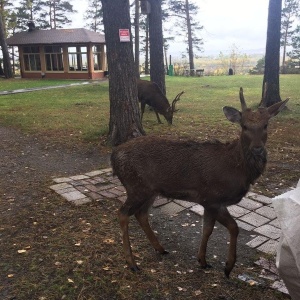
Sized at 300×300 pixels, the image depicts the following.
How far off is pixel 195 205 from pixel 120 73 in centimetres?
367

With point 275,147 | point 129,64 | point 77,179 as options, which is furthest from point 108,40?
point 275,147

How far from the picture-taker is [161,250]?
12.6 ft

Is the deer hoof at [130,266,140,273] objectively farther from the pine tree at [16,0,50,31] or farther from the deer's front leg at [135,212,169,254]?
the pine tree at [16,0,50,31]

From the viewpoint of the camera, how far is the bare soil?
3.24 meters

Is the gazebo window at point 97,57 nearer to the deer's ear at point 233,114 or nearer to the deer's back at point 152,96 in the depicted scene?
the deer's back at point 152,96

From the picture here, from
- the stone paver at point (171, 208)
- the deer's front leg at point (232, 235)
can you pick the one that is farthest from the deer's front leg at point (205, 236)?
the stone paver at point (171, 208)

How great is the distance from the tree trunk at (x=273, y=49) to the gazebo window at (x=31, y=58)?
24708 mm

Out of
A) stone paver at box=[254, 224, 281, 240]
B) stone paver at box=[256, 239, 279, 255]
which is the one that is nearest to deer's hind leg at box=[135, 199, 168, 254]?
stone paver at box=[256, 239, 279, 255]

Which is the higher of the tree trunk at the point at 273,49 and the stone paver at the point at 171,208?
the tree trunk at the point at 273,49

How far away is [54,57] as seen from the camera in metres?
31.4

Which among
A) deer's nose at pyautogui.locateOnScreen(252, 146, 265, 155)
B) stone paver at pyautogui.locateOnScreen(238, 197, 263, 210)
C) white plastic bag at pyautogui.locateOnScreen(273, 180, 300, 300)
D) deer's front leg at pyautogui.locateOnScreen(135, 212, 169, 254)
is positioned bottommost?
stone paver at pyautogui.locateOnScreen(238, 197, 263, 210)

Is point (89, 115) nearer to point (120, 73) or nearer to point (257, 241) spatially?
point (120, 73)

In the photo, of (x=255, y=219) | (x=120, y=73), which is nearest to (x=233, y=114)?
(x=255, y=219)

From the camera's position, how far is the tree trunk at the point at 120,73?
7227 mm
